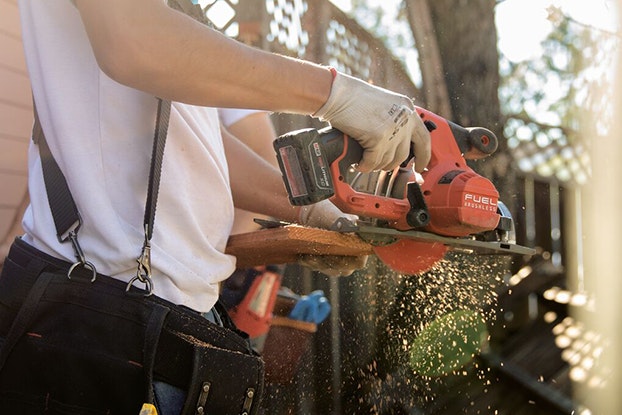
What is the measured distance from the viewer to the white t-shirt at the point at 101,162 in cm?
140

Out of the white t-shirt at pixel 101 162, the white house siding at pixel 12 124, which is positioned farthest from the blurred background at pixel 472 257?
the white t-shirt at pixel 101 162

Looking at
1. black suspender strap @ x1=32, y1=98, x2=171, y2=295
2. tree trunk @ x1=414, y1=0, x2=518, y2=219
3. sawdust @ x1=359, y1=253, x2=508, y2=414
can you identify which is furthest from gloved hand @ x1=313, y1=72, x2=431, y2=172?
tree trunk @ x1=414, y1=0, x2=518, y2=219

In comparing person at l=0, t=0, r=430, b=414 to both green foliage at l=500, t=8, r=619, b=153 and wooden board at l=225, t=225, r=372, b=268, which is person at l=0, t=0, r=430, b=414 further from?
green foliage at l=500, t=8, r=619, b=153

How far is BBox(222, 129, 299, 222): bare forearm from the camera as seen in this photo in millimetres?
2141

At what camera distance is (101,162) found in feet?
4.66

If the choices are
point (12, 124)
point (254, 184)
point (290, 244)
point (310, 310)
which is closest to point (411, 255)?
point (290, 244)

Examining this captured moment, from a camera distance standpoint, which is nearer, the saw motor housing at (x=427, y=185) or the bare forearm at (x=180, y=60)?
the bare forearm at (x=180, y=60)

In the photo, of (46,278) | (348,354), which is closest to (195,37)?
(46,278)

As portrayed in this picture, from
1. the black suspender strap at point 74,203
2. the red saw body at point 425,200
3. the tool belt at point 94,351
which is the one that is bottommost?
the tool belt at point 94,351

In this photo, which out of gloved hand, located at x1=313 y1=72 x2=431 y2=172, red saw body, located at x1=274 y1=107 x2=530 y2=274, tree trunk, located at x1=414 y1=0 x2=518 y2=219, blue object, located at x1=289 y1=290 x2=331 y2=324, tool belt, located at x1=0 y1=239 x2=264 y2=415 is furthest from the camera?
tree trunk, located at x1=414 y1=0 x2=518 y2=219

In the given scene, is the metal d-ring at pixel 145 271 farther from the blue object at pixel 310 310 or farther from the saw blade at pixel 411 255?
the blue object at pixel 310 310

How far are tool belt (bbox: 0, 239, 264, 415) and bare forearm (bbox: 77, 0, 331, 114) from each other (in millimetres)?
386

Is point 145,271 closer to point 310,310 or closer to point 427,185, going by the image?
point 427,185

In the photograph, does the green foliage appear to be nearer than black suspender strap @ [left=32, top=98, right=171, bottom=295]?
No
